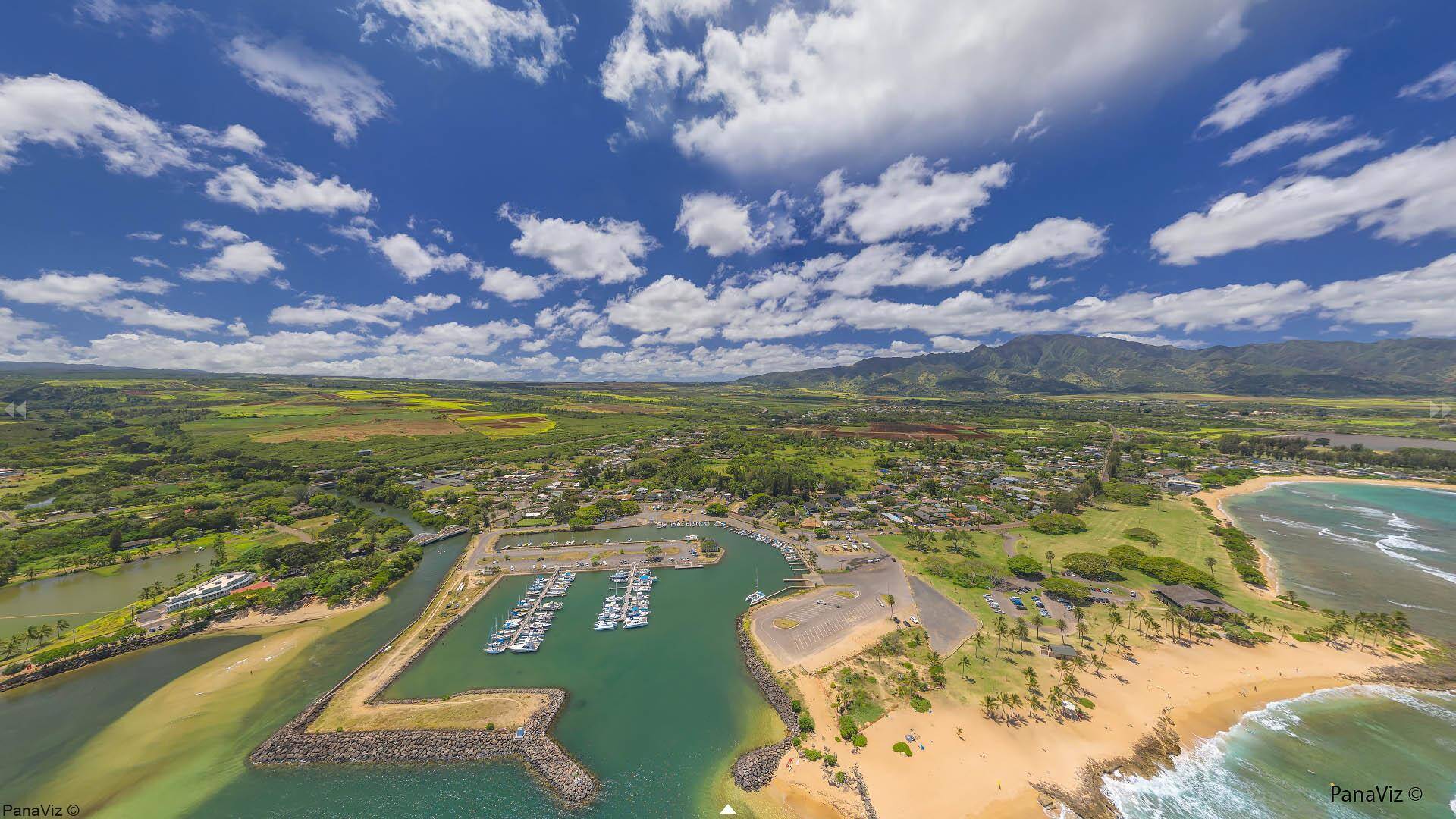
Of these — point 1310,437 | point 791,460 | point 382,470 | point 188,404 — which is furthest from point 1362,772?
point 188,404

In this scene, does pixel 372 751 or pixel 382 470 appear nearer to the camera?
pixel 372 751

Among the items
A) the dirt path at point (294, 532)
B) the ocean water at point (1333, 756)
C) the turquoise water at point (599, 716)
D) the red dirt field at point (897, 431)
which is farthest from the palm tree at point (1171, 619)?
the red dirt field at point (897, 431)

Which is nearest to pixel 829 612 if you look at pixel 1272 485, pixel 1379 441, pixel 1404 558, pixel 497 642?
pixel 497 642

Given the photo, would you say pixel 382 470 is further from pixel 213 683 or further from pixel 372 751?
pixel 372 751

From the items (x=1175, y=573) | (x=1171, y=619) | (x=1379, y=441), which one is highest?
(x=1379, y=441)

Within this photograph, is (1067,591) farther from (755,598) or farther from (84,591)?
Answer: (84,591)

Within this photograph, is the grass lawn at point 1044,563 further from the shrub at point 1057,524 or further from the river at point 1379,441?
the river at point 1379,441
